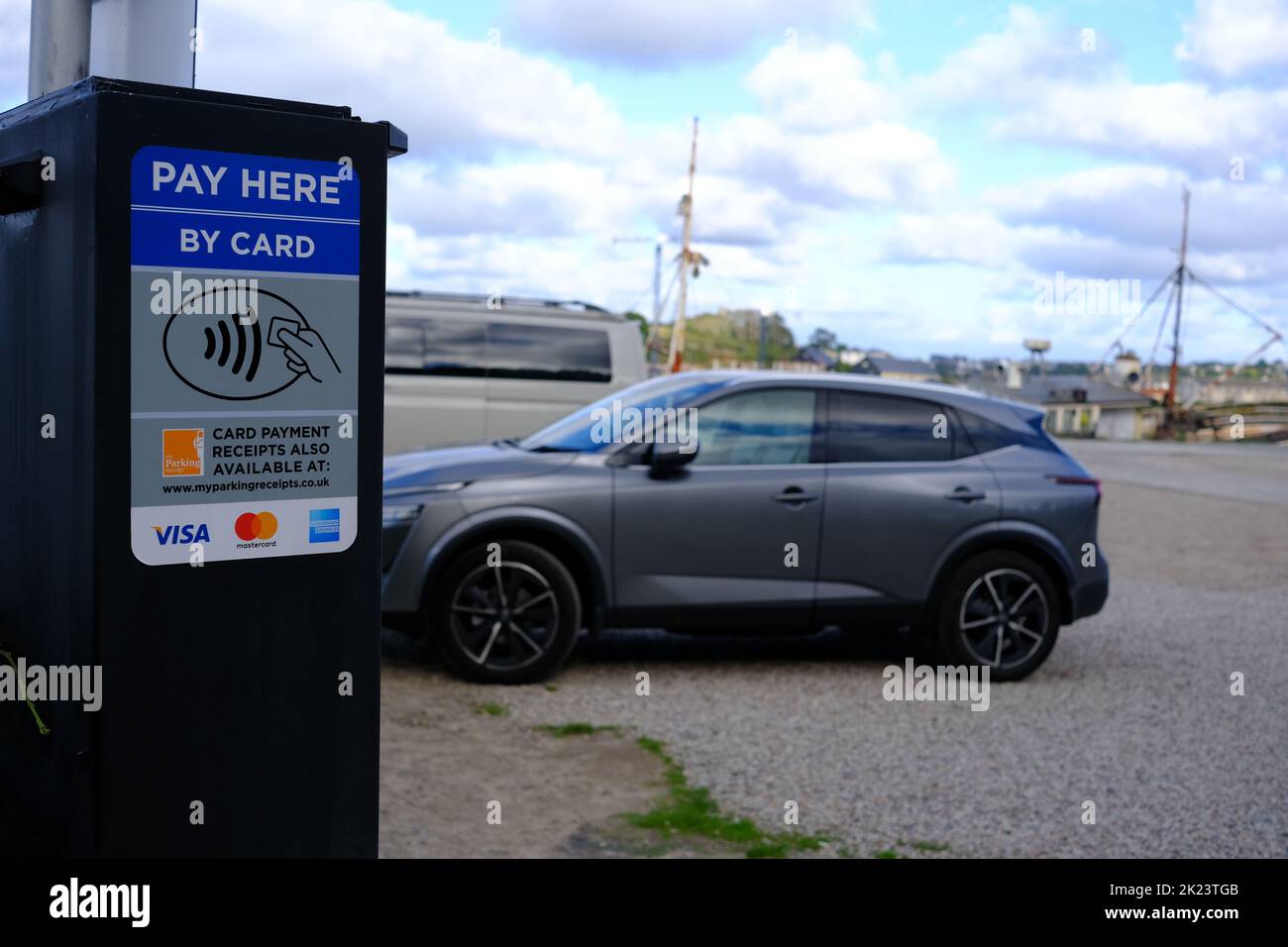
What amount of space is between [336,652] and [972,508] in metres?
5.70

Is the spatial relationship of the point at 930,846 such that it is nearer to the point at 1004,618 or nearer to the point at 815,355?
the point at 1004,618

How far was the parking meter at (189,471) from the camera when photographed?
8.53ft

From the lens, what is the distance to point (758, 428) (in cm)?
Answer: 802

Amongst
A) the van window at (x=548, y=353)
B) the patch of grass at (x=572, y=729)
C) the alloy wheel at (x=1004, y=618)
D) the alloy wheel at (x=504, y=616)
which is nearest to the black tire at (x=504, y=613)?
the alloy wheel at (x=504, y=616)

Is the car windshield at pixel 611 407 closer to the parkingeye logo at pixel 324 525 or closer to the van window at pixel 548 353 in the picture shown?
Result: the parkingeye logo at pixel 324 525

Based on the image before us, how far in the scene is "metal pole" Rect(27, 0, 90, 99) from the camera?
3.48 m

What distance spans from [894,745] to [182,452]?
15.1 ft

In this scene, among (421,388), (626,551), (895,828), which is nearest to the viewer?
(895,828)

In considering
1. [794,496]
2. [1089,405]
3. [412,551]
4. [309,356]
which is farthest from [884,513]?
[1089,405]

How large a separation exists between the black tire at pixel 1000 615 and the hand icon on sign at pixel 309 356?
5.73 metres

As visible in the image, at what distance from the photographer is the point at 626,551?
7586mm

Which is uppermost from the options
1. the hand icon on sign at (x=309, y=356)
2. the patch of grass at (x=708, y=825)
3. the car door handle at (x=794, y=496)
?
the hand icon on sign at (x=309, y=356)

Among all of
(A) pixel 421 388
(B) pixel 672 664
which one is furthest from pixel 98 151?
(A) pixel 421 388

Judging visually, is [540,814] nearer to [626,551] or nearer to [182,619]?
[626,551]
